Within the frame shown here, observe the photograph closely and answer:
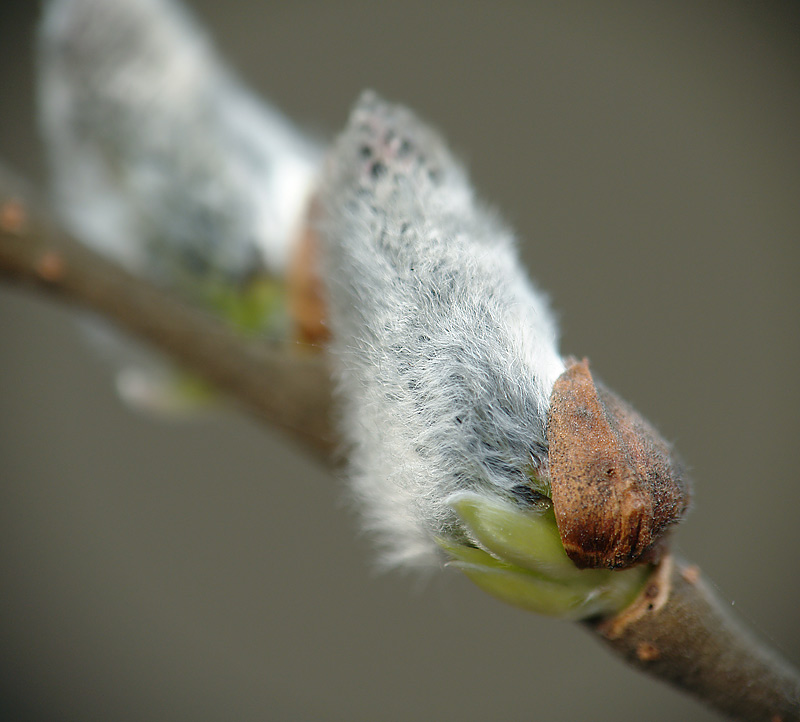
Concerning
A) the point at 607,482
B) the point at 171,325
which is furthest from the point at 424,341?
the point at 171,325

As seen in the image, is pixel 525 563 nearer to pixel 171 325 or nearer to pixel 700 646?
pixel 700 646

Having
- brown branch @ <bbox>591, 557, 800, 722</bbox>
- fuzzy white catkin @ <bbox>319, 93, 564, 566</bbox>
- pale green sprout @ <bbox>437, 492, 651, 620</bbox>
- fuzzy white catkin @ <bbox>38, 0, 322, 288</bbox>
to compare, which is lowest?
brown branch @ <bbox>591, 557, 800, 722</bbox>

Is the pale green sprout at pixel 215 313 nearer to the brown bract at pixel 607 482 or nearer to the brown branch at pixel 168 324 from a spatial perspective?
the brown branch at pixel 168 324

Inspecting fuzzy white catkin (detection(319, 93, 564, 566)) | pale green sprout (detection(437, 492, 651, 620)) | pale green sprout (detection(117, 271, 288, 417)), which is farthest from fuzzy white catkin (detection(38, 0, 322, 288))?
pale green sprout (detection(437, 492, 651, 620))

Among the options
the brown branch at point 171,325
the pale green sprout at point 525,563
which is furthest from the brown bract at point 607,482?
the brown branch at point 171,325

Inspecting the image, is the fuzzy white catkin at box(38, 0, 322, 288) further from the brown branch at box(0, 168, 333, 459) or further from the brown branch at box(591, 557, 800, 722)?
the brown branch at box(591, 557, 800, 722)

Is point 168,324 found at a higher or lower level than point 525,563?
higher
